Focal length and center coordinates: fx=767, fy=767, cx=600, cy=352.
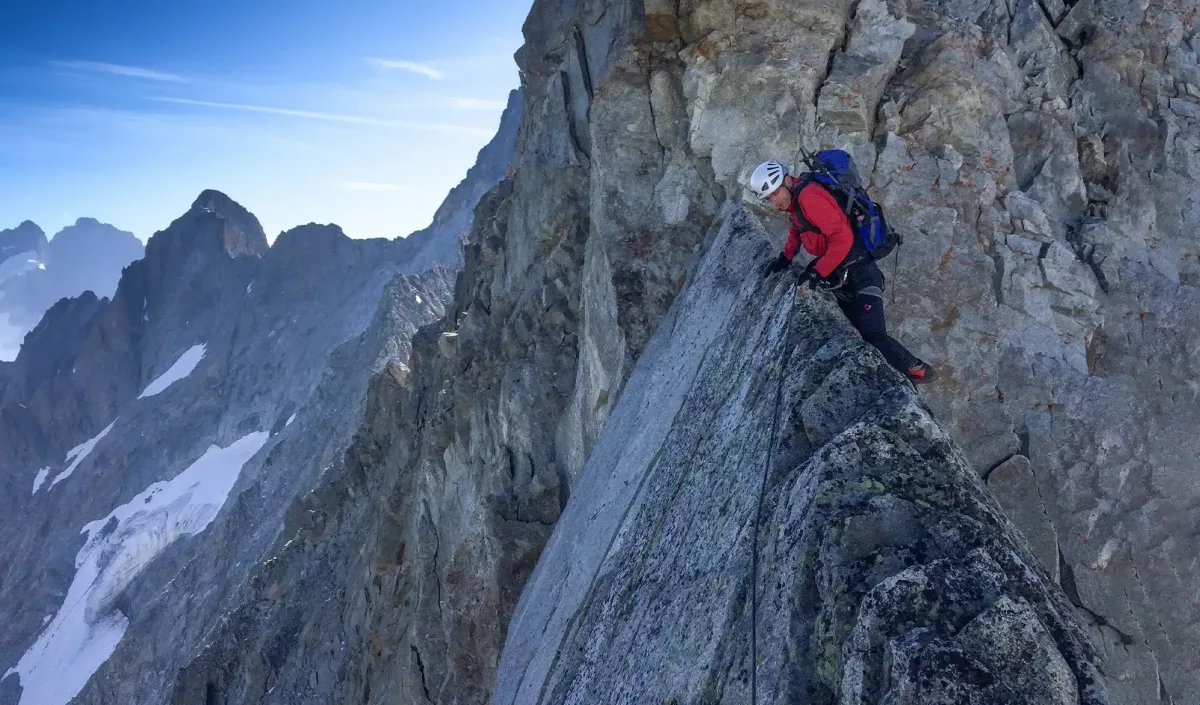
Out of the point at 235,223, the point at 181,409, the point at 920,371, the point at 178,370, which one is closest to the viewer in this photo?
the point at 920,371

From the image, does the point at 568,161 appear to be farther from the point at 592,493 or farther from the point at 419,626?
the point at 419,626

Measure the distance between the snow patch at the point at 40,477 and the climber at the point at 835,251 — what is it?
131 m

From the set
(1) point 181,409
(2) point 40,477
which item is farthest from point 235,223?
(2) point 40,477

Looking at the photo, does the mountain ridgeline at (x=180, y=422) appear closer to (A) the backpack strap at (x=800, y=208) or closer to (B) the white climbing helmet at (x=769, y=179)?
(B) the white climbing helmet at (x=769, y=179)

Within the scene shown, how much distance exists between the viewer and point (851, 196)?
9875mm

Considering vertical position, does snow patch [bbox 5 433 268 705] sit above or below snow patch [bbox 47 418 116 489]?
below

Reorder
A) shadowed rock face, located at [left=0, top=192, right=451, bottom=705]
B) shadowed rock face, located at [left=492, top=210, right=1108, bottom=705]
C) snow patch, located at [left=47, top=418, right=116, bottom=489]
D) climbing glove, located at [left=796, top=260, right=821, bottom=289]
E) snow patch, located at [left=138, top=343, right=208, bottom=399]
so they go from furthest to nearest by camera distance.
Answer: snow patch, located at [left=138, top=343, right=208, bottom=399] → snow patch, located at [left=47, top=418, right=116, bottom=489] → shadowed rock face, located at [left=0, top=192, right=451, bottom=705] → climbing glove, located at [left=796, top=260, right=821, bottom=289] → shadowed rock face, located at [left=492, top=210, right=1108, bottom=705]

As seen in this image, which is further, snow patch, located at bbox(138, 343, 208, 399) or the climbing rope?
snow patch, located at bbox(138, 343, 208, 399)

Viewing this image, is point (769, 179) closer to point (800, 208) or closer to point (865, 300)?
point (800, 208)

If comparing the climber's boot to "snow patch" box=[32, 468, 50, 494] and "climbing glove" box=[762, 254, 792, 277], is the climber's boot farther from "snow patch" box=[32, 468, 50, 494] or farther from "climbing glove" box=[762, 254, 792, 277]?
"snow patch" box=[32, 468, 50, 494]

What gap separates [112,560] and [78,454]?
33.0 m

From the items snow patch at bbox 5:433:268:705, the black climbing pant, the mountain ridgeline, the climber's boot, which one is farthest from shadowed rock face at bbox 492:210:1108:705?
snow patch at bbox 5:433:268:705

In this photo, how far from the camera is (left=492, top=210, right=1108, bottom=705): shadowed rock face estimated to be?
513cm

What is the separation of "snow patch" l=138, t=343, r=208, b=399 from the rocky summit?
9016cm
